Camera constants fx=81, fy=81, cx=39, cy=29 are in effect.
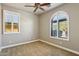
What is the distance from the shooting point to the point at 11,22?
4070 millimetres

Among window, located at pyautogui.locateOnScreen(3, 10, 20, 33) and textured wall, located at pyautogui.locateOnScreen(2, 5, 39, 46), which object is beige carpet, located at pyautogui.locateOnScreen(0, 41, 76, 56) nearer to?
textured wall, located at pyautogui.locateOnScreen(2, 5, 39, 46)

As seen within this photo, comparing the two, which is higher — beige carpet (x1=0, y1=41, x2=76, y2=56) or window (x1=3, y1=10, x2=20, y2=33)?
window (x1=3, y1=10, x2=20, y2=33)

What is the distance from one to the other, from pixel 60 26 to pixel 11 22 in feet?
7.87

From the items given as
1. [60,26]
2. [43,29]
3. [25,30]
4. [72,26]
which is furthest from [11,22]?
[72,26]

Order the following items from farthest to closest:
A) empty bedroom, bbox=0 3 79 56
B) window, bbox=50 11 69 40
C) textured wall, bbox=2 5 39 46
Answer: textured wall, bbox=2 5 39 46, window, bbox=50 11 69 40, empty bedroom, bbox=0 3 79 56

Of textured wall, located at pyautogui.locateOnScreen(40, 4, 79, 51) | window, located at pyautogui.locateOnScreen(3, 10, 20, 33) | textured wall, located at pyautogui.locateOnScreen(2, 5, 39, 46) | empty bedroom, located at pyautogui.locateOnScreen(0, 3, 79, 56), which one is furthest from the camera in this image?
textured wall, located at pyautogui.locateOnScreen(2, 5, 39, 46)

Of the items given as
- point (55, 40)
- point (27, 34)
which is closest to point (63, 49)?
point (55, 40)

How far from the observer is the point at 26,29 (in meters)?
4.98

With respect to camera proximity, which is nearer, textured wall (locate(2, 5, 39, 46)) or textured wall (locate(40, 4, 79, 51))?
textured wall (locate(40, 4, 79, 51))

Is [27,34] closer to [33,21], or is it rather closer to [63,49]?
[33,21]

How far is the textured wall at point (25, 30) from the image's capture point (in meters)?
4.15

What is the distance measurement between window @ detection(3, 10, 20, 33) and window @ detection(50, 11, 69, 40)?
1.90 meters

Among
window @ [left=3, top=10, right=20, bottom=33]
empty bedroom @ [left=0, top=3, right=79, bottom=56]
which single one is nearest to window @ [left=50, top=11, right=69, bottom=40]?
empty bedroom @ [left=0, top=3, right=79, bottom=56]

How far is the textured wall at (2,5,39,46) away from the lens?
4.15 m
